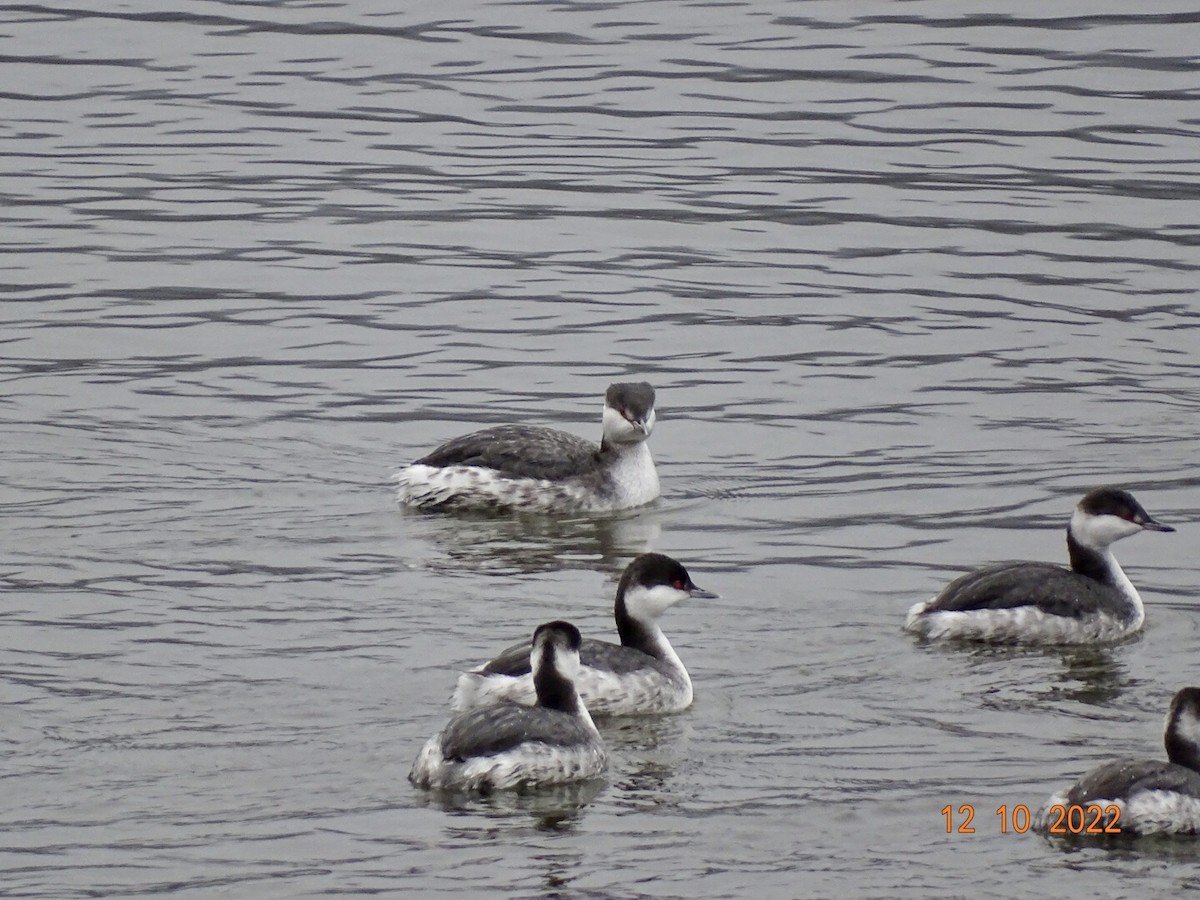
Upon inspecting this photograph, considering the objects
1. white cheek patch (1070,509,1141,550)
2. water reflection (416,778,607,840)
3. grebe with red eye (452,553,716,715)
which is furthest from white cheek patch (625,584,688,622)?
white cheek patch (1070,509,1141,550)

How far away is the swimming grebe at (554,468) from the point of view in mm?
16922

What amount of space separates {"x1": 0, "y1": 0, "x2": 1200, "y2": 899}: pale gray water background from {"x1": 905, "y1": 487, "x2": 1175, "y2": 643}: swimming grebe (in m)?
0.24

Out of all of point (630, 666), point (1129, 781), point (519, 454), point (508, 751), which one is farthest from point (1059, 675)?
point (519, 454)

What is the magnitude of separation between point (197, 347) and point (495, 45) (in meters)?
14.1

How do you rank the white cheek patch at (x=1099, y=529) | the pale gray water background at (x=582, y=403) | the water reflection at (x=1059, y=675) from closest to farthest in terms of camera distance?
1. the pale gray water background at (x=582, y=403)
2. the water reflection at (x=1059, y=675)
3. the white cheek patch at (x=1099, y=529)

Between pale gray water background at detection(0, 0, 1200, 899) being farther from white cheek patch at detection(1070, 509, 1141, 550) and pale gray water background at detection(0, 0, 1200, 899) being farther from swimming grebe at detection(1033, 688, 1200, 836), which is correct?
white cheek patch at detection(1070, 509, 1141, 550)

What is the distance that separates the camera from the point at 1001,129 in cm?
2958

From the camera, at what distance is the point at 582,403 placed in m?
19.8

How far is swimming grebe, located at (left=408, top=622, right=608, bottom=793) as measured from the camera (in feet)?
35.1

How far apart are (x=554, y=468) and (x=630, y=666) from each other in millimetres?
4953

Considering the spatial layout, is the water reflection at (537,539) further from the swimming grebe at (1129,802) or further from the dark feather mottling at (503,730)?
the swimming grebe at (1129,802)

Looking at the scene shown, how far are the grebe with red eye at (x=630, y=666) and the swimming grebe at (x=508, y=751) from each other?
2.43 ft

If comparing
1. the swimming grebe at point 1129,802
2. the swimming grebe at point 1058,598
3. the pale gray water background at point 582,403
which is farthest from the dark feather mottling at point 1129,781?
the swimming grebe at point 1058,598

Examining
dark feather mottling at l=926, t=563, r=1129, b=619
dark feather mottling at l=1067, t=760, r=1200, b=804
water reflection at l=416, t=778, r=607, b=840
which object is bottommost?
water reflection at l=416, t=778, r=607, b=840
